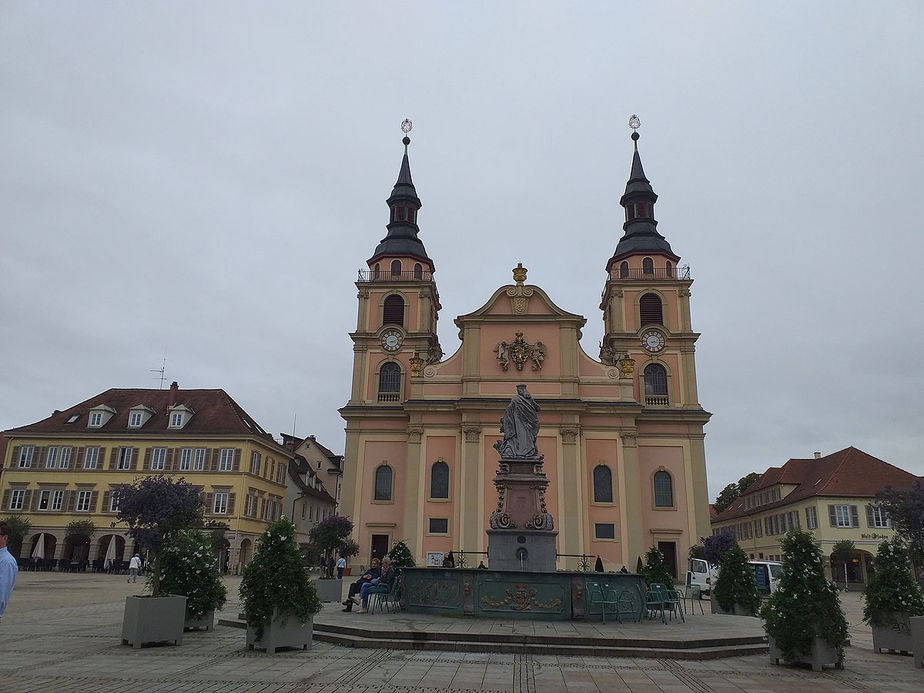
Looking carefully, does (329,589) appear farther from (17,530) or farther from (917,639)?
(17,530)

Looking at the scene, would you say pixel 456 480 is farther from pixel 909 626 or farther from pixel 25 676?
pixel 25 676

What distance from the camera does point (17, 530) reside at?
43812 millimetres

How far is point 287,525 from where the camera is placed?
1225 centimetres

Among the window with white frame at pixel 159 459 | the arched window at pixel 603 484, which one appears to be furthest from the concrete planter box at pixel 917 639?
the window with white frame at pixel 159 459

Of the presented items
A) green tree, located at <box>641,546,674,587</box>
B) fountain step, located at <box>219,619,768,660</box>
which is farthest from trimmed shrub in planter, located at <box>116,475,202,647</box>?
green tree, located at <box>641,546,674,587</box>

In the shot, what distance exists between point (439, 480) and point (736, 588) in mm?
23106

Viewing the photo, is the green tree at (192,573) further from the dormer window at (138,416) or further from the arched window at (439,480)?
the dormer window at (138,416)

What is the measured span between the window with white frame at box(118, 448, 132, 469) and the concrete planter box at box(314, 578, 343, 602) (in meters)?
32.2

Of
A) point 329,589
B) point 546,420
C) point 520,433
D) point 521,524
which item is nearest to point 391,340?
point 546,420

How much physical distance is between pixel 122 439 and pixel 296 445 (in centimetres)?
2454

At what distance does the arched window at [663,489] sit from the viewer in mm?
41641

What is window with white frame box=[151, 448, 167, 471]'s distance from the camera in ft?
155

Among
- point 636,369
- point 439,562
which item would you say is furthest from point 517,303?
point 439,562

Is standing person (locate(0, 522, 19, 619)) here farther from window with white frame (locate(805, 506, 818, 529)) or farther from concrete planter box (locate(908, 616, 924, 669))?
window with white frame (locate(805, 506, 818, 529))
